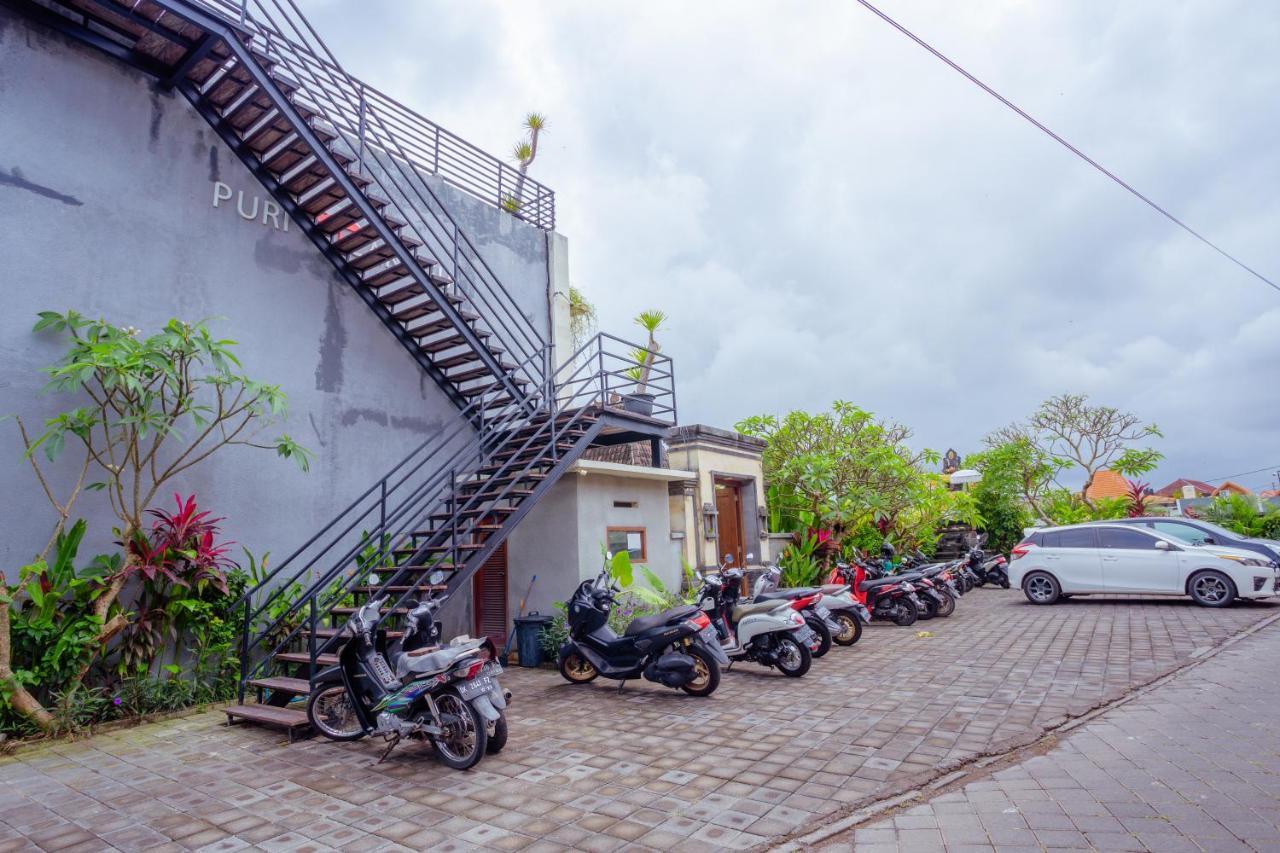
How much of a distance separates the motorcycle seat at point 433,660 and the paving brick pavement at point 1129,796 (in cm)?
259

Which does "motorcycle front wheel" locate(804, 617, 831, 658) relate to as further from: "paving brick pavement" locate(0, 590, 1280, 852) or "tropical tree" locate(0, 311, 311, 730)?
"tropical tree" locate(0, 311, 311, 730)

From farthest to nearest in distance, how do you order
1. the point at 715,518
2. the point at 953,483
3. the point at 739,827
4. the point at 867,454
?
the point at 953,483, the point at 867,454, the point at 715,518, the point at 739,827

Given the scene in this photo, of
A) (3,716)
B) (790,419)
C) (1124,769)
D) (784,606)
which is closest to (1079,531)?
(790,419)

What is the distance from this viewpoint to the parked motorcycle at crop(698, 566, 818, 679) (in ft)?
22.6

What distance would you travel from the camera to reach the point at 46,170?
6.47m

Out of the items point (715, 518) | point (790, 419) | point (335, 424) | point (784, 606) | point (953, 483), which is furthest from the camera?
point (953, 483)

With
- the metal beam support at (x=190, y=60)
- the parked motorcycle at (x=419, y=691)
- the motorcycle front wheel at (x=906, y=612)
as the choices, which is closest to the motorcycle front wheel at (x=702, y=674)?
the parked motorcycle at (x=419, y=691)

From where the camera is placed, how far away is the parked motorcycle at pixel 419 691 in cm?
457

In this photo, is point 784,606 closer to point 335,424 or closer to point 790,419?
point 335,424

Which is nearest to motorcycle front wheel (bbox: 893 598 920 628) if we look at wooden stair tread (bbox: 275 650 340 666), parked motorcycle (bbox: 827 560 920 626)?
parked motorcycle (bbox: 827 560 920 626)

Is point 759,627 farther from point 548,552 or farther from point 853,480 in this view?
point 853,480

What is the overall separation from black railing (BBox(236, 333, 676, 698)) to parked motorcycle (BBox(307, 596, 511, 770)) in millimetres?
643

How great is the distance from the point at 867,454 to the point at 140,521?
11418mm

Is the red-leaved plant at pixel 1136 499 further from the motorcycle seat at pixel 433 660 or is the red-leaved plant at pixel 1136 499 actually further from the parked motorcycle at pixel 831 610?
the motorcycle seat at pixel 433 660
